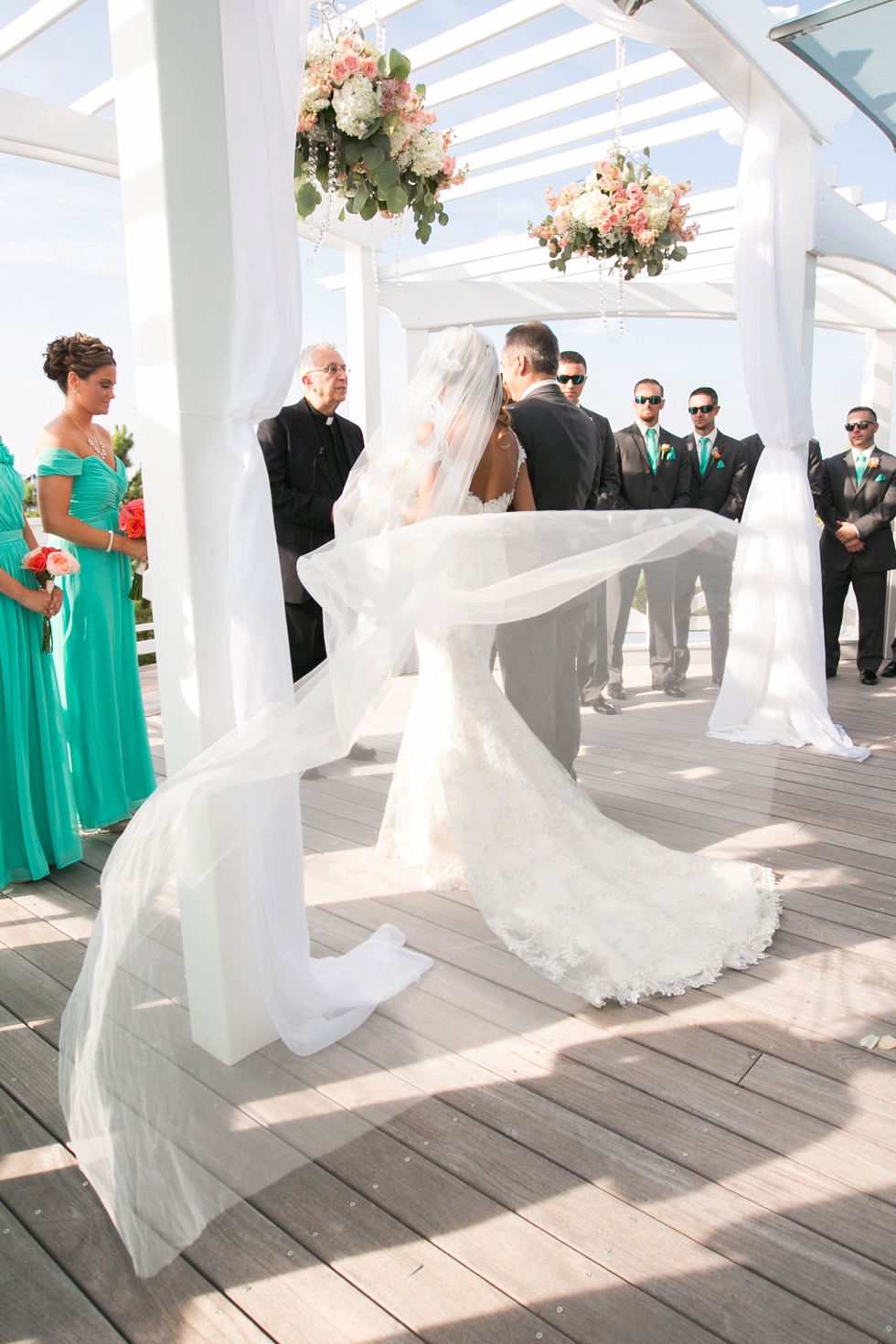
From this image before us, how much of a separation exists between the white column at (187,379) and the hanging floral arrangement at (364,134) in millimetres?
679

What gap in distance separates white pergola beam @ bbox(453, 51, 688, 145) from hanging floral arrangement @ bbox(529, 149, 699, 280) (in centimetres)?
49

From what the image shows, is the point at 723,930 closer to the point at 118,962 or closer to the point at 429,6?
the point at 118,962

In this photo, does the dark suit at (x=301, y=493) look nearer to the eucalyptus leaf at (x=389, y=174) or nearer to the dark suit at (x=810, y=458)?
the eucalyptus leaf at (x=389, y=174)

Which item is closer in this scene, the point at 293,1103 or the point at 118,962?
the point at 118,962

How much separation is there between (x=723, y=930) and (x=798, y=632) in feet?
8.09

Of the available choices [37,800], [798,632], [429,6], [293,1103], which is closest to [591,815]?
[293,1103]

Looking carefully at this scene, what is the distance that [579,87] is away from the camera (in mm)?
4883

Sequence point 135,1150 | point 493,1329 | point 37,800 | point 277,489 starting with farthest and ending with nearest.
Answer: point 277,489, point 37,800, point 135,1150, point 493,1329

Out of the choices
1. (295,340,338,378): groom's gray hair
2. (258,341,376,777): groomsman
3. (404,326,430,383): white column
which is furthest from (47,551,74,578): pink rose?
(404,326,430,383): white column

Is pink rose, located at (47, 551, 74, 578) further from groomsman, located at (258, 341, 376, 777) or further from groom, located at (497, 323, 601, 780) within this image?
groom, located at (497, 323, 601, 780)

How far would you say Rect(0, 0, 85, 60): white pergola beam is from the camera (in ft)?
12.4

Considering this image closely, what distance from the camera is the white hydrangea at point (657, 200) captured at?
14.0 ft

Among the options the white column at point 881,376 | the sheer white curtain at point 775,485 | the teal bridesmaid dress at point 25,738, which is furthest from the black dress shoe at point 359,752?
the white column at point 881,376

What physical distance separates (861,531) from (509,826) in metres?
4.84
